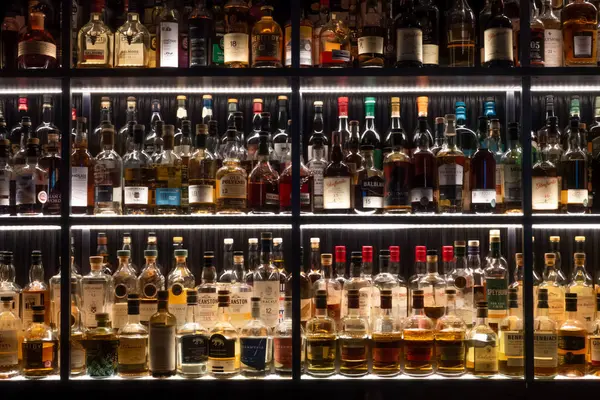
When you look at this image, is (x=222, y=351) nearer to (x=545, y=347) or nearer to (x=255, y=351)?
(x=255, y=351)

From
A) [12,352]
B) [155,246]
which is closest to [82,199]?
[155,246]

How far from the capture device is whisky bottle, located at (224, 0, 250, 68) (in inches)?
97.9

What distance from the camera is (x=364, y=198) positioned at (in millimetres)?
2475

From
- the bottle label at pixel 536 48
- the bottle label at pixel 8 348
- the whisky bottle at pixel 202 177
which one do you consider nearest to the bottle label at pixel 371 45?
the bottle label at pixel 536 48

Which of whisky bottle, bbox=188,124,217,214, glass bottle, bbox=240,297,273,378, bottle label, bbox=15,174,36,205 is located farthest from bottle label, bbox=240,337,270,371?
bottle label, bbox=15,174,36,205

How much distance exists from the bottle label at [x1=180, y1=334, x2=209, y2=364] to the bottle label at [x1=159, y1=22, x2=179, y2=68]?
0.98m

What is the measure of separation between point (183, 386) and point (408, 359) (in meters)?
0.78

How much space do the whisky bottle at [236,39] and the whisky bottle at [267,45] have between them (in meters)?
0.03

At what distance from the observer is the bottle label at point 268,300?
245 centimetres

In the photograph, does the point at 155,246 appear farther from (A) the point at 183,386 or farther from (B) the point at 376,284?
(B) the point at 376,284

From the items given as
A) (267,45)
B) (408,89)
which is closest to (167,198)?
(267,45)

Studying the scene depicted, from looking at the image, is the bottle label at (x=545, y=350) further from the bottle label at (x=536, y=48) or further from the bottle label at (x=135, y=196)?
the bottle label at (x=135, y=196)

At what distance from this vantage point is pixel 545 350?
237 centimetres

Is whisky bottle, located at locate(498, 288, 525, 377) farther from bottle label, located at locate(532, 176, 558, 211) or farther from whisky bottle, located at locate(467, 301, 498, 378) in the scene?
bottle label, located at locate(532, 176, 558, 211)
